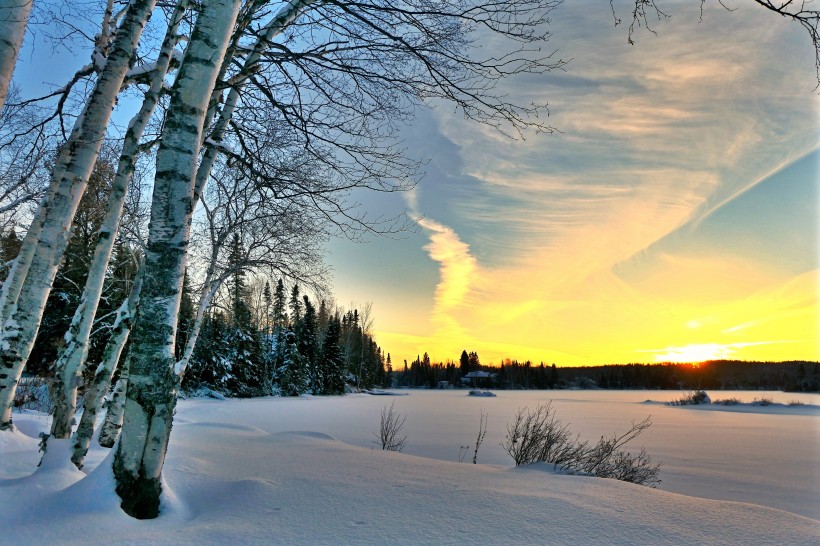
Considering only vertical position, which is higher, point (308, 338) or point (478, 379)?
point (308, 338)

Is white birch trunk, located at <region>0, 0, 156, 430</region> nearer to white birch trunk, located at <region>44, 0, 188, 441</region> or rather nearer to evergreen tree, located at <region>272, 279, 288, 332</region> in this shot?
white birch trunk, located at <region>44, 0, 188, 441</region>

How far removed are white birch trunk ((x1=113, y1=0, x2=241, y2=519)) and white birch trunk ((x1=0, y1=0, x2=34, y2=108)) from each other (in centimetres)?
97

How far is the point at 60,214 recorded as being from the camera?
12.3ft

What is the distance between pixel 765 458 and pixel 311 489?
12.4 meters

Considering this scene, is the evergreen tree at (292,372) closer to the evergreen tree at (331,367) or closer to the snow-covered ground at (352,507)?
the evergreen tree at (331,367)

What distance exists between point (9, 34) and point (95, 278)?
231 cm

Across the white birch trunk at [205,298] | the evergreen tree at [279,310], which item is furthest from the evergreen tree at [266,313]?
the white birch trunk at [205,298]

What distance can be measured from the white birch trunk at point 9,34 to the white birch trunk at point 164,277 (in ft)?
3.18

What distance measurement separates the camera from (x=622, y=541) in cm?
222

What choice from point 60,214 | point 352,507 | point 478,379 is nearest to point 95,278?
point 60,214

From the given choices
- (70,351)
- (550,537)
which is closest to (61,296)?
(70,351)

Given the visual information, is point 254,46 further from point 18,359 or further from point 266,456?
point 266,456

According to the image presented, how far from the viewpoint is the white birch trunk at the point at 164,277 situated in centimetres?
231

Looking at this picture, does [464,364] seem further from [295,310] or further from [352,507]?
[352,507]
